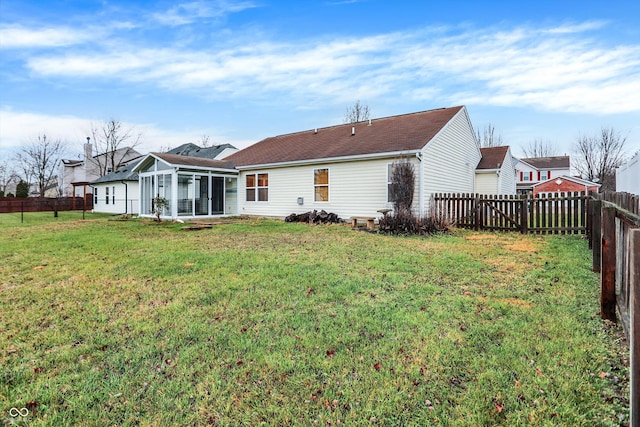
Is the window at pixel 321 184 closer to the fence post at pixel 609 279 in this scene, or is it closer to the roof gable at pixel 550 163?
the fence post at pixel 609 279

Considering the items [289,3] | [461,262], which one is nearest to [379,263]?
[461,262]

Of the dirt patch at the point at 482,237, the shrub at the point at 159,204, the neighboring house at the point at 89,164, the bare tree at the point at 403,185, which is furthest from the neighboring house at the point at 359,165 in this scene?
the neighboring house at the point at 89,164

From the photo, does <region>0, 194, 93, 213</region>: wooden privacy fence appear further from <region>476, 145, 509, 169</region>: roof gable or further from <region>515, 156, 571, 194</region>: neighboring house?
<region>515, 156, 571, 194</region>: neighboring house

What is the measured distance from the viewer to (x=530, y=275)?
509 cm

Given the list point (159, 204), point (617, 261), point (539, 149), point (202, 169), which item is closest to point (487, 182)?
point (202, 169)

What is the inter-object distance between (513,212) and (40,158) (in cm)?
5191

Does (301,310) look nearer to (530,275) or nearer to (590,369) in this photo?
(590,369)

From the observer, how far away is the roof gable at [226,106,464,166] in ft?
43.2

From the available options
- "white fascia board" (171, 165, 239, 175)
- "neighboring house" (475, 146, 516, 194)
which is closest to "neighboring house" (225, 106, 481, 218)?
"white fascia board" (171, 165, 239, 175)

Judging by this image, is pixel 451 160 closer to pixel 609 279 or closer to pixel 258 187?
pixel 258 187

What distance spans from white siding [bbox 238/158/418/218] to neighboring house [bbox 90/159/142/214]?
11984 millimetres

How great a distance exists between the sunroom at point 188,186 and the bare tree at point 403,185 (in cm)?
914

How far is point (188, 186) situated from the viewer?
53.6ft

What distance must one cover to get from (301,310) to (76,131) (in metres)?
45.4
